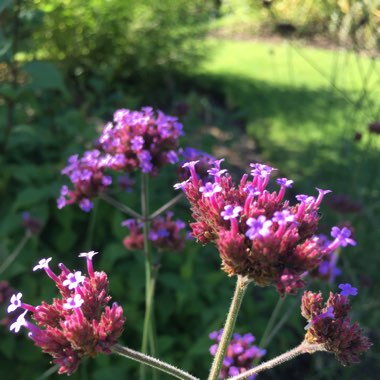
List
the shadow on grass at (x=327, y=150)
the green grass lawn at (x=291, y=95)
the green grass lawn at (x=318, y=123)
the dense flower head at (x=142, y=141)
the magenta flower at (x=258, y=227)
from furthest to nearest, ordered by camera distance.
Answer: the green grass lawn at (x=291, y=95) → the green grass lawn at (x=318, y=123) → the shadow on grass at (x=327, y=150) → the dense flower head at (x=142, y=141) → the magenta flower at (x=258, y=227)

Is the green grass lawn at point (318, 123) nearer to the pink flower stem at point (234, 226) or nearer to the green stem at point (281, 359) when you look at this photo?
the green stem at point (281, 359)

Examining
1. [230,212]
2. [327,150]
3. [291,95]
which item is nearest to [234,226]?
[230,212]

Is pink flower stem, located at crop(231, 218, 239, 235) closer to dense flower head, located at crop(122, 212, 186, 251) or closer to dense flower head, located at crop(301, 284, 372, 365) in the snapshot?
dense flower head, located at crop(301, 284, 372, 365)

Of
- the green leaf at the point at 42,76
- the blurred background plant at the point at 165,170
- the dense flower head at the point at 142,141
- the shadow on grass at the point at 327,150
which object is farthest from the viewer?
the shadow on grass at the point at 327,150

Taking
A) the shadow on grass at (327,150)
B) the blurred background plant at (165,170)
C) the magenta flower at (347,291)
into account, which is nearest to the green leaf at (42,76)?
the blurred background plant at (165,170)

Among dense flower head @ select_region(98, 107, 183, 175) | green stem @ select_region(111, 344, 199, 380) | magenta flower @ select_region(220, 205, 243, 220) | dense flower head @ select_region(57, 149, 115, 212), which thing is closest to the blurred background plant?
dense flower head @ select_region(57, 149, 115, 212)

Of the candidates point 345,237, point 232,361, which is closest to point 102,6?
point 232,361

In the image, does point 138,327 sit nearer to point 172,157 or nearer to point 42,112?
point 172,157
